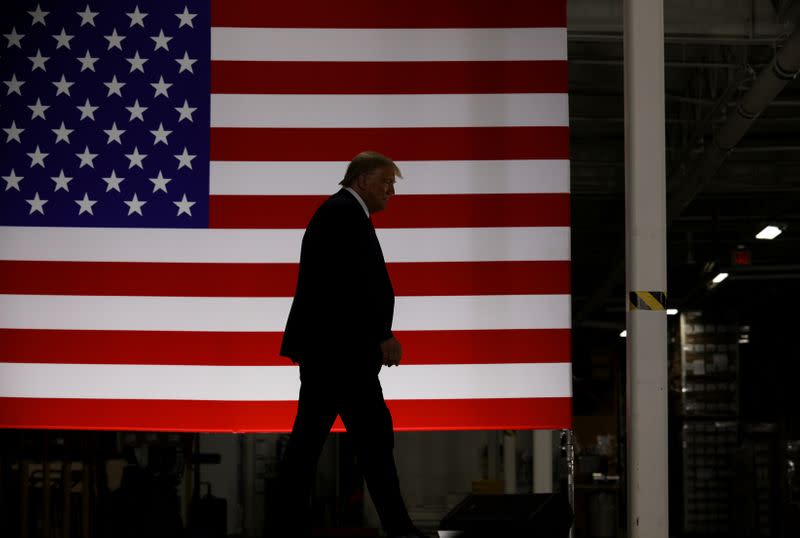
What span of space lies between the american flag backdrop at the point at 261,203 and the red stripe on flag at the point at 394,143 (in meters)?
0.01

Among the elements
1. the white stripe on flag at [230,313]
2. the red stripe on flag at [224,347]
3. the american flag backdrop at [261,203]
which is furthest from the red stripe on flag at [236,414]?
the white stripe on flag at [230,313]

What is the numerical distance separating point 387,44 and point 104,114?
56.4 inches

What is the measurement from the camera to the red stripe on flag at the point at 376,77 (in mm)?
5227

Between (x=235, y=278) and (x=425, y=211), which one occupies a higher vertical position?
(x=425, y=211)

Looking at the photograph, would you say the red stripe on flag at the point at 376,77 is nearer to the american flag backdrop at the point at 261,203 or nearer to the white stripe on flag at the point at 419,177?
the american flag backdrop at the point at 261,203

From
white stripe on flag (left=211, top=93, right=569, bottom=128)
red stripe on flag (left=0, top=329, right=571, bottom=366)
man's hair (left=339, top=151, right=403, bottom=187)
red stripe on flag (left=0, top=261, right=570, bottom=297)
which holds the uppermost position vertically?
white stripe on flag (left=211, top=93, right=569, bottom=128)

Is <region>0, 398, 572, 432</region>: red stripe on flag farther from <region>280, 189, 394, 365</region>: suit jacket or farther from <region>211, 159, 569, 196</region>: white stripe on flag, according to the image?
<region>280, 189, 394, 365</region>: suit jacket

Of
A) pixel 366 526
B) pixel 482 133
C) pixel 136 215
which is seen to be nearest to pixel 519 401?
pixel 366 526

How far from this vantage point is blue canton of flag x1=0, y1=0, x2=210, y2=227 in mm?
5219

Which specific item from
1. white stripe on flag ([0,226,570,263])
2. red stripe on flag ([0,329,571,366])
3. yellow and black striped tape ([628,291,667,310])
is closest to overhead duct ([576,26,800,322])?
white stripe on flag ([0,226,570,263])

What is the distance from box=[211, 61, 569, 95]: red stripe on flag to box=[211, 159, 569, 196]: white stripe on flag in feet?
1.20

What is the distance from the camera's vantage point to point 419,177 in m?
5.21

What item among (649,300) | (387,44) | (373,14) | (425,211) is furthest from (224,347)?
(649,300)

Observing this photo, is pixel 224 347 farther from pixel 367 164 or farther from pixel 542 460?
pixel 542 460
